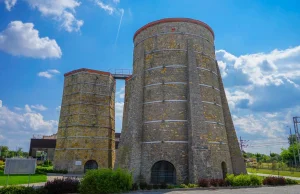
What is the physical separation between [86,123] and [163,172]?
54.0 ft

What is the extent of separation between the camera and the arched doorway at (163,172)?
1906 cm

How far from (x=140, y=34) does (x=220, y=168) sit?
1541 centimetres

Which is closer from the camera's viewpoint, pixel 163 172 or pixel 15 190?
pixel 15 190

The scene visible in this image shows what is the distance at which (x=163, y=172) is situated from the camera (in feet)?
63.6

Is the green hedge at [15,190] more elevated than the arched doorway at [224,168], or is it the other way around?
the arched doorway at [224,168]

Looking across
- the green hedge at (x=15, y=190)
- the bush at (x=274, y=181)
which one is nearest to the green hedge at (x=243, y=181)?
the bush at (x=274, y=181)

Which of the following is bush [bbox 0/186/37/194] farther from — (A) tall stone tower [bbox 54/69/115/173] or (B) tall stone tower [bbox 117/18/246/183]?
(A) tall stone tower [bbox 54/69/115/173]

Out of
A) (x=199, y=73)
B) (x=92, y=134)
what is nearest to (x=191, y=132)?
(x=199, y=73)

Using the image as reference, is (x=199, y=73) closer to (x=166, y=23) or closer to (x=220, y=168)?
(x=166, y=23)

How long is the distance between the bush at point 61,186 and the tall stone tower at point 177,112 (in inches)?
224

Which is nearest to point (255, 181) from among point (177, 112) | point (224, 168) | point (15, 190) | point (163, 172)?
point (224, 168)

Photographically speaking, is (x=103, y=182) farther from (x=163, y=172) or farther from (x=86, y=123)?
(x=86, y=123)

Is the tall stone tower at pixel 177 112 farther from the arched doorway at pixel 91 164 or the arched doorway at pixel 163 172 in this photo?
the arched doorway at pixel 91 164

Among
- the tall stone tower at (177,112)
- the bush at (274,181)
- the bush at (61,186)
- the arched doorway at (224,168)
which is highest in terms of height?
the tall stone tower at (177,112)
